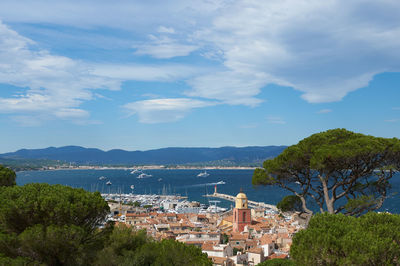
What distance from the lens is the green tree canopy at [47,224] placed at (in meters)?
8.36

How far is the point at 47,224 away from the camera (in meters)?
8.78

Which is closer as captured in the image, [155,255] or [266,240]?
[155,255]

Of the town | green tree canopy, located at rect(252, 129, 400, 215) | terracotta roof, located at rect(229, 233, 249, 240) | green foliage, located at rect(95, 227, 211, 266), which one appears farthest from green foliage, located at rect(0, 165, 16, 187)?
terracotta roof, located at rect(229, 233, 249, 240)

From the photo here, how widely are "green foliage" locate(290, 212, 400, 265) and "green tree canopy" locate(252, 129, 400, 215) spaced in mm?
2697

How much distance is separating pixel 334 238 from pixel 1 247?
6.95 m

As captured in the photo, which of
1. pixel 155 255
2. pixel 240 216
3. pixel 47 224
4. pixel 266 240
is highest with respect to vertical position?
pixel 47 224

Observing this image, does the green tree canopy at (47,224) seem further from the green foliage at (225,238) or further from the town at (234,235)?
the green foliage at (225,238)

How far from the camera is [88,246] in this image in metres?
9.50

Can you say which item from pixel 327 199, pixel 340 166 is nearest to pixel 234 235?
pixel 327 199

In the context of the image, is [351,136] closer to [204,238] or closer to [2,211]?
[2,211]

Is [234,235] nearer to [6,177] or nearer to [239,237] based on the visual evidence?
[239,237]

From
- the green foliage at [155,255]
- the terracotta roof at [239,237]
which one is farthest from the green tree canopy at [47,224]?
the terracotta roof at [239,237]

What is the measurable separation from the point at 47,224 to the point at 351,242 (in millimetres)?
6513

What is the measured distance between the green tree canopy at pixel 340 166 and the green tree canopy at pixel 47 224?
5.38 metres
